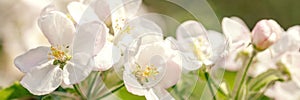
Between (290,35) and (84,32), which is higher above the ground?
(84,32)

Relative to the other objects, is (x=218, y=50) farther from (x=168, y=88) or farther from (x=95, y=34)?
(x=95, y=34)

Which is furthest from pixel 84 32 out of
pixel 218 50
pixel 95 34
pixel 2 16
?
pixel 2 16

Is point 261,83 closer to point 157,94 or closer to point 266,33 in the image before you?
point 266,33

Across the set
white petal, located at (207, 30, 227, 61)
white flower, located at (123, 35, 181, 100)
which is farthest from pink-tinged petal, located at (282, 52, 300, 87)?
white flower, located at (123, 35, 181, 100)

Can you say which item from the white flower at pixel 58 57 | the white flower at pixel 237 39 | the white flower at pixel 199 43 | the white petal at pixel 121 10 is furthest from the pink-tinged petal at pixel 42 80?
the white flower at pixel 237 39

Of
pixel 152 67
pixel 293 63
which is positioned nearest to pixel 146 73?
pixel 152 67

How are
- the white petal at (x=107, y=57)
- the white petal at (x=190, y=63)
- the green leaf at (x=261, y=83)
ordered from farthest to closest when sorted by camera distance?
the green leaf at (x=261, y=83) → the white petal at (x=190, y=63) → the white petal at (x=107, y=57)

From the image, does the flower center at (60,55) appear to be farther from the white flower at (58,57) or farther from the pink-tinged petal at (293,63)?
the pink-tinged petal at (293,63)
